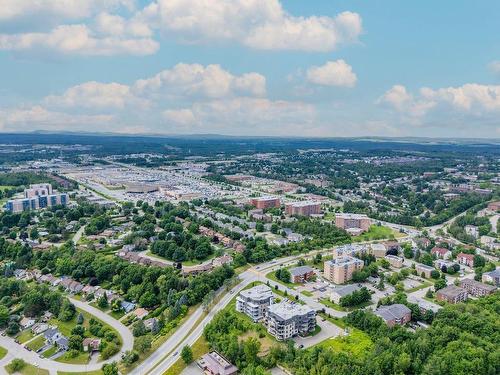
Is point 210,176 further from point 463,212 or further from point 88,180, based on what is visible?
point 463,212

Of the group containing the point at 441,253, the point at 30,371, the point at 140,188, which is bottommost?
the point at 30,371

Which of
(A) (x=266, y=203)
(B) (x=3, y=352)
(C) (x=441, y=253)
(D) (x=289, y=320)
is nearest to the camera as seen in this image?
(D) (x=289, y=320)

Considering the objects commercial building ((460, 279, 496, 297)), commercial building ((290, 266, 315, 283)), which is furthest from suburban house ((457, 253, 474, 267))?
commercial building ((290, 266, 315, 283))

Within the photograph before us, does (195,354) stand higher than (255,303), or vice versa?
(255,303)

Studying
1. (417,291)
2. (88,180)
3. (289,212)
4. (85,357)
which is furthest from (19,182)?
(417,291)

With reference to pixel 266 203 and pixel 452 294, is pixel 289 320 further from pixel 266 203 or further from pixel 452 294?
pixel 266 203

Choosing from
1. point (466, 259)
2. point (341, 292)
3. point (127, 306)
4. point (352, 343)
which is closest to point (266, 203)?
point (466, 259)
